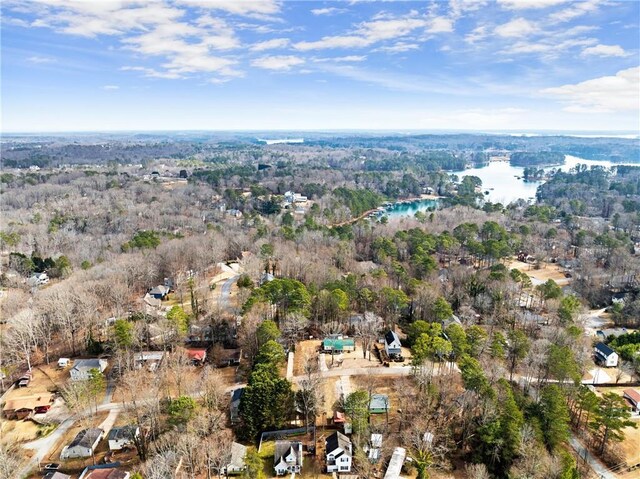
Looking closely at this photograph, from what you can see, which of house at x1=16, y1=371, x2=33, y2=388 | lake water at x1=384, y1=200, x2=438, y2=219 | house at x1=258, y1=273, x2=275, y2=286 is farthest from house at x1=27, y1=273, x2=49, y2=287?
lake water at x1=384, y1=200, x2=438, y2=219

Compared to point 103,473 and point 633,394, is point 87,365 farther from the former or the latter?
point 633,394

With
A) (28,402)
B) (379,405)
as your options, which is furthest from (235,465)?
(28,402)

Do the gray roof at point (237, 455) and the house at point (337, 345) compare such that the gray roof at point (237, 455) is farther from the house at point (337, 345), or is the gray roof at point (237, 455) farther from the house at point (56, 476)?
the house at point (337, 345)

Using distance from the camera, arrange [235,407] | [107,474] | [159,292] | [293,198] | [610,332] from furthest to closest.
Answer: [293,198] < [159,292] < [610,332] < [235,407] < [107,474]

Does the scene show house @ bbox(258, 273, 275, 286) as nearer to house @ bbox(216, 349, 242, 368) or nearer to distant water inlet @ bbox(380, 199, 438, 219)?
house @ bbox(216, 349, 242, 368)

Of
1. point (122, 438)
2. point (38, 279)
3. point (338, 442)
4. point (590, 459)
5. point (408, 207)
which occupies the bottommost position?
point (590, 459)

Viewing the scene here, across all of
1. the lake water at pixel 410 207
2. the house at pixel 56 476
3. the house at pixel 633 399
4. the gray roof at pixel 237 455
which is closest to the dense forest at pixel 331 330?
the gray roof at pixel 237 455
